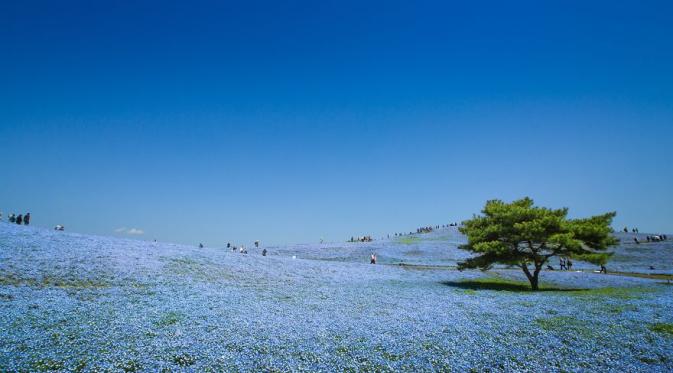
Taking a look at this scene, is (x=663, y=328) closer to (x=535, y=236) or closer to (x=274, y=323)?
(x=535, y=236)

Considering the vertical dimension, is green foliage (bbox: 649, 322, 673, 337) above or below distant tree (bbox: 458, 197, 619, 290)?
below

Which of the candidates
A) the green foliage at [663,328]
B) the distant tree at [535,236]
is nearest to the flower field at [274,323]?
the green foliage at [663,328]

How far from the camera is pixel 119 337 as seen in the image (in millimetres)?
12031

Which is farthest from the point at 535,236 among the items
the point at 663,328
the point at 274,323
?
the point at 274,323

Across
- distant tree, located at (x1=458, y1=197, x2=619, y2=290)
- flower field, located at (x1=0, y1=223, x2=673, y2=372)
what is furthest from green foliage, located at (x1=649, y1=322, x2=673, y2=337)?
distant tree, located at (x1=458, y1=197, x2=619, y2=290)

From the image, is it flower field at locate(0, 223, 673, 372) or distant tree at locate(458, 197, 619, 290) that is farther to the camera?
distant tree at locate(458, 197, 619, 290)

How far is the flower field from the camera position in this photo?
1062 centimetres

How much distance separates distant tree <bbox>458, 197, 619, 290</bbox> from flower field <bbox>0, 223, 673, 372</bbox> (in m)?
5.87

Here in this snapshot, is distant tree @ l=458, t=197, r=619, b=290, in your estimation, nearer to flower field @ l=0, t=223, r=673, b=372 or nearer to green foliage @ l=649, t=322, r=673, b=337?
flower field @ l=0, t=223, r=673, b=372

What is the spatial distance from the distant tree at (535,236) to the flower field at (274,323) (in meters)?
5.87

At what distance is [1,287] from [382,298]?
67.6 ft

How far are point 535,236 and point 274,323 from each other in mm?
23589

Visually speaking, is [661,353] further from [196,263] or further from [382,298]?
[196,263]

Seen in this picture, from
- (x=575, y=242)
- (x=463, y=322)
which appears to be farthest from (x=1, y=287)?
(x=575, y=242)
